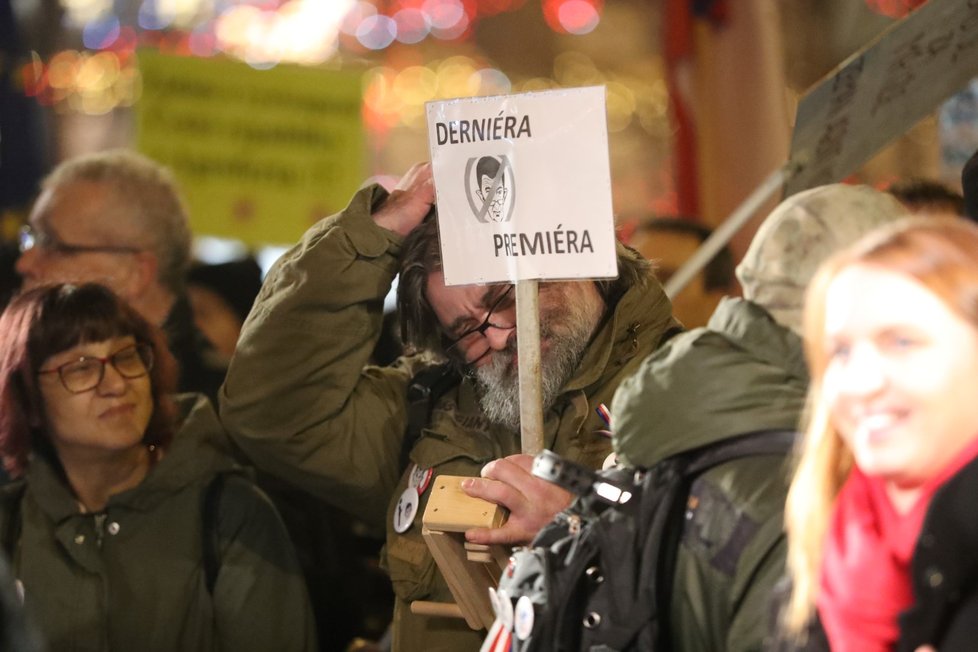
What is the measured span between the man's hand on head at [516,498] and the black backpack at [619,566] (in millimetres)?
354

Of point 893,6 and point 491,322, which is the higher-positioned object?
point 893,6

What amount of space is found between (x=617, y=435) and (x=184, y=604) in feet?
4.61

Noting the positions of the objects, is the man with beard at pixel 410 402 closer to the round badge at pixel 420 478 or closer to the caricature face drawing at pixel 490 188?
the round badge at pixel 420 478

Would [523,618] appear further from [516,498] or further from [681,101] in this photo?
[681,101]

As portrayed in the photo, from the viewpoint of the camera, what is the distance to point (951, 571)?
4.83ft

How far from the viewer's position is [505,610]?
2.07m

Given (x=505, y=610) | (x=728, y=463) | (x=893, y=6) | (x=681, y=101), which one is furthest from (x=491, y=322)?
(x=893, y=6)

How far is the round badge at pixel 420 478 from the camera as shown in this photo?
2.78 metres

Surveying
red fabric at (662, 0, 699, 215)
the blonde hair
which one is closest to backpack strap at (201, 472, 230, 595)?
the blonde hair

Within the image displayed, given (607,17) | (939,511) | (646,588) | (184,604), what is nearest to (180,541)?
(184,604)

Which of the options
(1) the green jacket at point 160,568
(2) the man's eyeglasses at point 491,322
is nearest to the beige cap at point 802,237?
(2) the man's eyeglasses at point 491,322

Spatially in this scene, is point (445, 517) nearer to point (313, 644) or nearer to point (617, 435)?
point (617, 435)

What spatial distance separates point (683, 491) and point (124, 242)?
2.54m

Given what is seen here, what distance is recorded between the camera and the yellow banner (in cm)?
488
